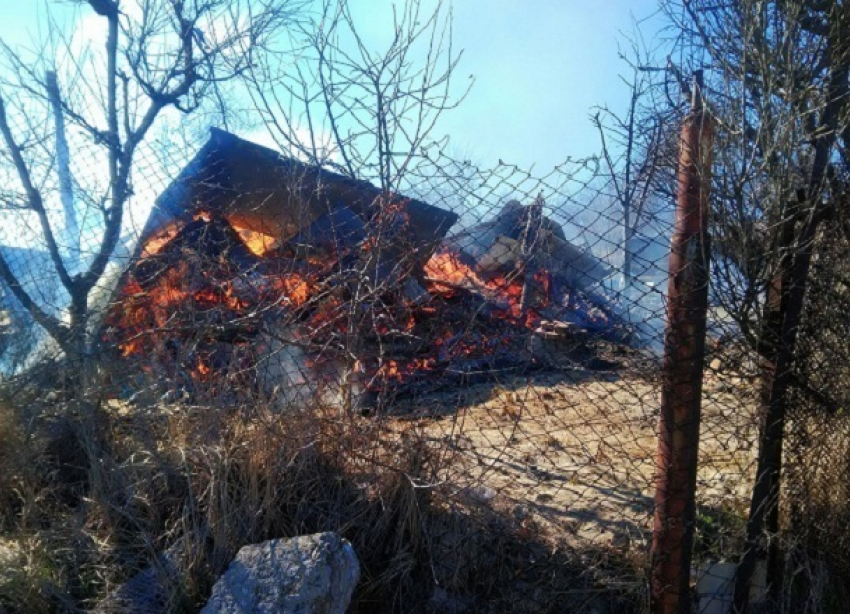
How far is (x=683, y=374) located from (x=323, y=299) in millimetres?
1789

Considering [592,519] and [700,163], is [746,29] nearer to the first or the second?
[700,163]

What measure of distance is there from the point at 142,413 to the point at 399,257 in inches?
61.8

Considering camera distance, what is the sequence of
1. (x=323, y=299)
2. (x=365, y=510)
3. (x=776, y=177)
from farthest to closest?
(x=323, y=299) < (x=365, y=510) < (x=776, y=177)

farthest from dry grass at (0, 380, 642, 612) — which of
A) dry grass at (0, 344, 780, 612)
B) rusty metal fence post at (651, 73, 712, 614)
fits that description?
rusty metal fence post at (651, 73, 712, 614)

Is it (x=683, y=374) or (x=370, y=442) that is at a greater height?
(x=683, y=374)

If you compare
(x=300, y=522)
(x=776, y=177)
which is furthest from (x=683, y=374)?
(x=300, y=522)

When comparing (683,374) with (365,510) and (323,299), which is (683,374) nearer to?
(365,510)

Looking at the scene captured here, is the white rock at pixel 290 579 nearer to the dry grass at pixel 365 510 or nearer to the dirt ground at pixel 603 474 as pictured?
the dry grass at pixel 365 510

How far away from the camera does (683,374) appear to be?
2.36 meters

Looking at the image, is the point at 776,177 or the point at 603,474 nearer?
the point at 776,177

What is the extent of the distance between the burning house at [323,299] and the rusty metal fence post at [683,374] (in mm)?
720

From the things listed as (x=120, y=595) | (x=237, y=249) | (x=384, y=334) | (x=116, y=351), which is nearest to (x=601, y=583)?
(x=384, y=334)

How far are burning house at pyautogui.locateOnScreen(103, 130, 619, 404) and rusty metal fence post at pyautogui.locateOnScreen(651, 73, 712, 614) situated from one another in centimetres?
72

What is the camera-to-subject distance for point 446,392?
549 centimetres
